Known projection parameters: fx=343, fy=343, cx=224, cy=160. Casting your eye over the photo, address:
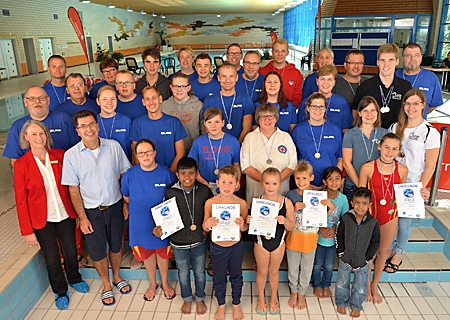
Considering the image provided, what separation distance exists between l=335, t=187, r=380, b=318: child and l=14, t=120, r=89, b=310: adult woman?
2213mm

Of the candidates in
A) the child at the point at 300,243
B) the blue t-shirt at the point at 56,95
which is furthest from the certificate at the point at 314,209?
the blue t-shirt at the point at 56,95

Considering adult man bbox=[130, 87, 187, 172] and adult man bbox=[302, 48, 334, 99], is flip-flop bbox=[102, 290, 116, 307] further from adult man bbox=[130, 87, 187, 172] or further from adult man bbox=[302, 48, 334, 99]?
adult man bbox=[302, 48, 334, 99]

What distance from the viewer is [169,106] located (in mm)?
3320

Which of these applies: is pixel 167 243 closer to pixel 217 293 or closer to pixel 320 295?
pixel 217 293

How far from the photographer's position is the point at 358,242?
8.55 feet

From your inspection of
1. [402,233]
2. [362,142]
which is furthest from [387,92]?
[402,233]

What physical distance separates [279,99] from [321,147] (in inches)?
23.2

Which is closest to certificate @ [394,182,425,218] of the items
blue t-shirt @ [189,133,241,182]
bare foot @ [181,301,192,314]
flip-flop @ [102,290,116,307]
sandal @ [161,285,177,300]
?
blue t-shirt @ [189,133,241,182]

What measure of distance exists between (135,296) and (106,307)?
0.25m

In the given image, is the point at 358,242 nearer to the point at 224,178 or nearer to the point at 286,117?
the point at 224,178

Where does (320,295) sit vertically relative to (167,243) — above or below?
below

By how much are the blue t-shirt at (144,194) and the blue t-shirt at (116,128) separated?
45cm

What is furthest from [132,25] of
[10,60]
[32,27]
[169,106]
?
[169,106]

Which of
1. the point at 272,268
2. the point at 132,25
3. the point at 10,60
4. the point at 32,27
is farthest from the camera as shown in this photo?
the point at 132,25
